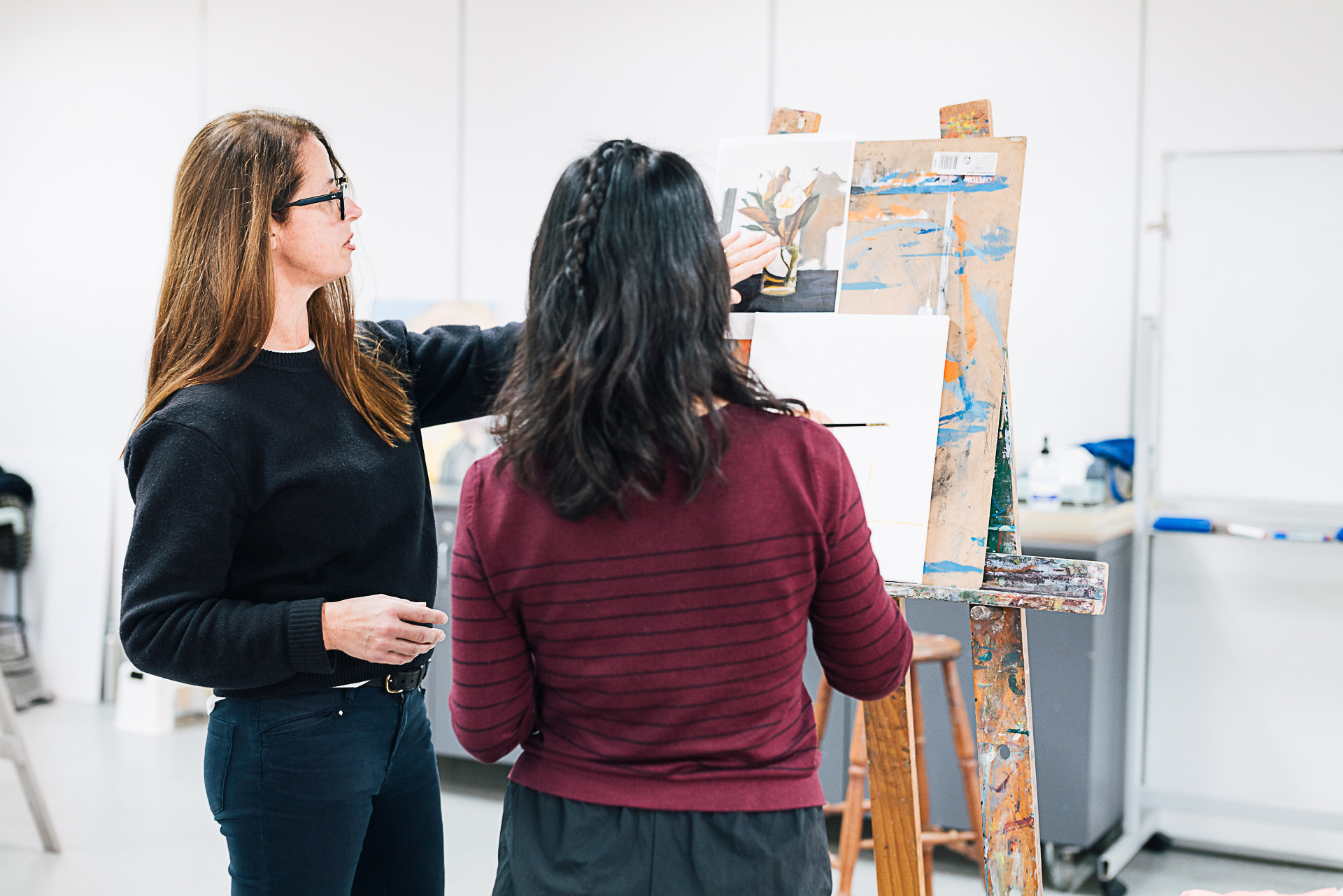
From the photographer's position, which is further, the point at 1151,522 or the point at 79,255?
the point at 79,255

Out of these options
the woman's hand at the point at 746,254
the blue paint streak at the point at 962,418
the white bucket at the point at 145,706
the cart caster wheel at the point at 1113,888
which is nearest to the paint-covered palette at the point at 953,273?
the blue paint streak at the point at 962,418

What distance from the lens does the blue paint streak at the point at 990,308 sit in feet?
4.93

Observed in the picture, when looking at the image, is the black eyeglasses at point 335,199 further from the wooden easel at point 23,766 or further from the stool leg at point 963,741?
the wooden easel at point 23,766

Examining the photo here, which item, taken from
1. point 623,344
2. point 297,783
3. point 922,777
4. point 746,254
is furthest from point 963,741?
point 623,344

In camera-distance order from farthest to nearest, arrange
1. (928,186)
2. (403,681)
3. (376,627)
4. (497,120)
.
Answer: (497,120), (928,186), (403,681), (376,627)

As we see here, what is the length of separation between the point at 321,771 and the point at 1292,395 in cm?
251

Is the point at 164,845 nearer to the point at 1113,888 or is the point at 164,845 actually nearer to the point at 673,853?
the point at 1113,888

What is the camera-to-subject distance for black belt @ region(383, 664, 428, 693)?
130cm

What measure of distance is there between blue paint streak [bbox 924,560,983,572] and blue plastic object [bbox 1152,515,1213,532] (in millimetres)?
1381

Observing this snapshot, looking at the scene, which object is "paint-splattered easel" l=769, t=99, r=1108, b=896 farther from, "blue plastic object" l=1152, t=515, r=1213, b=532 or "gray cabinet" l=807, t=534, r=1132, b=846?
"blue plastic object" l=1152, t=515, r=1213, b=532

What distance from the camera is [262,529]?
1231mm

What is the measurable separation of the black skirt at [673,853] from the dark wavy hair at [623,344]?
0.27 meters

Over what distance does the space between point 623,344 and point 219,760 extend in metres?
0.73

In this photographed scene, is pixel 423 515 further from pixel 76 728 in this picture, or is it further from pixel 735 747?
pixel 76 728
